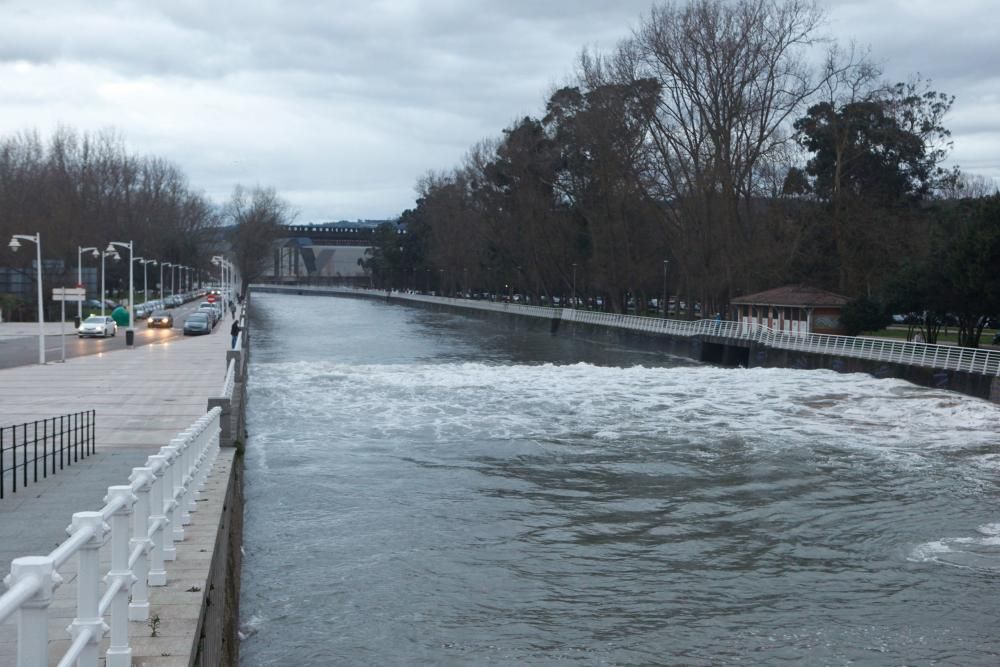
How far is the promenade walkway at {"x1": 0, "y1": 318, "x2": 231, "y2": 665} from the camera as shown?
1107 centimetres

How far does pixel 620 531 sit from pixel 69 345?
130 ft

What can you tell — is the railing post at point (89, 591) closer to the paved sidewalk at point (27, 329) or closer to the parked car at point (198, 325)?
the paved sidewalk at point (27, 329)

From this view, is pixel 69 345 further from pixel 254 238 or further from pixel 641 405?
pixel 254 238

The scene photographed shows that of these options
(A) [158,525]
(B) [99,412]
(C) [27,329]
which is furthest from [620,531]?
(C) [27,329]

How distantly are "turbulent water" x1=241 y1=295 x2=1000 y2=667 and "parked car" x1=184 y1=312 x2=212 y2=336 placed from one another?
23873 millimetres

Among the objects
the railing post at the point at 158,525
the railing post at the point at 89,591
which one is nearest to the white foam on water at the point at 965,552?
the railing post at the point at 158,525

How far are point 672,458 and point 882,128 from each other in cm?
4208

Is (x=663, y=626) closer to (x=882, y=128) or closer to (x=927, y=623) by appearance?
(x=927, y=623)

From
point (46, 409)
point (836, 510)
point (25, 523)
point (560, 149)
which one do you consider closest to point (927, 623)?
point (836, 510)

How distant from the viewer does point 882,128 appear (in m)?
59.1

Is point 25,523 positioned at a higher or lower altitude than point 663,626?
higher

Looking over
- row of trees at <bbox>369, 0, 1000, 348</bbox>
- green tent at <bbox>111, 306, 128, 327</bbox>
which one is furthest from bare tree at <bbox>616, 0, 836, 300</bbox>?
green tent at <bbox>111, 306, 128, 327</bbox>

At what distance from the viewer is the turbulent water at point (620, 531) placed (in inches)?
484

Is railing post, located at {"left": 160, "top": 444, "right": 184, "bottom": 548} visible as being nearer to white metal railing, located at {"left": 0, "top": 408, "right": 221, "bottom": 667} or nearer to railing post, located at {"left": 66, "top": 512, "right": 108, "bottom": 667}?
white metal railing, located at {"left": 0, "top": 408, "right": 221, "bottom": 667}
